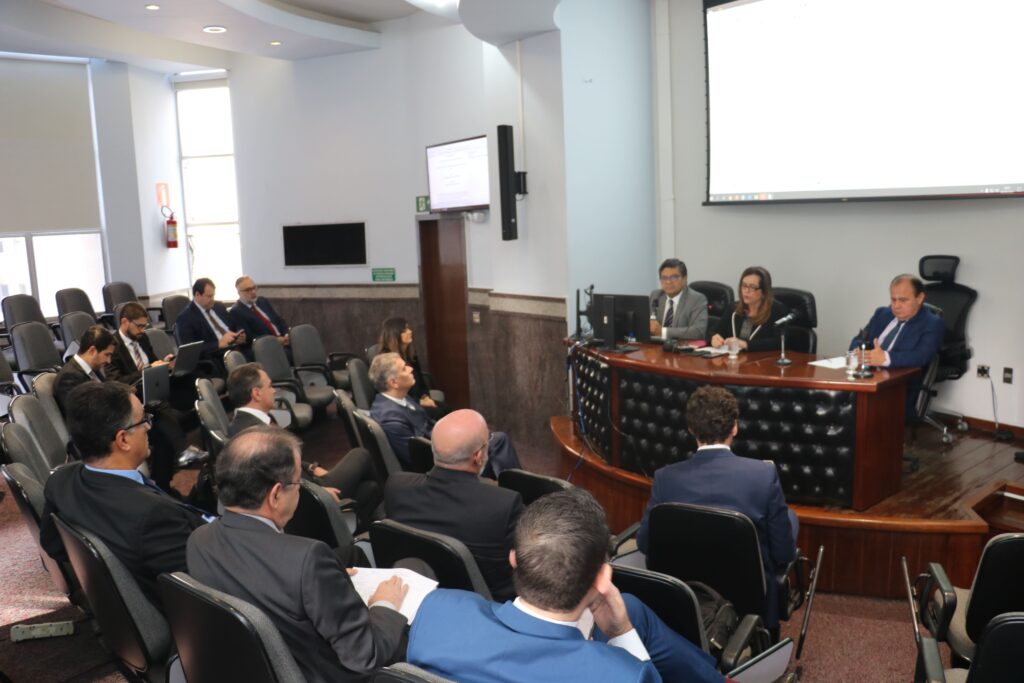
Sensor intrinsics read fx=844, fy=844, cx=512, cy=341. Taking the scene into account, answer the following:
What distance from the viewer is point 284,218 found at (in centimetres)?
990

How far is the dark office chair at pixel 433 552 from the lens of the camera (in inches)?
95.5

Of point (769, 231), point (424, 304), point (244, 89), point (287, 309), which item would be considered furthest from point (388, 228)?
point (769, 231)

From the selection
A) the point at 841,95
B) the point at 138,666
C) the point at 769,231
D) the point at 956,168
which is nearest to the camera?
the point at 138,666

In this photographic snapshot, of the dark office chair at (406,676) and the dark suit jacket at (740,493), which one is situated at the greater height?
the dark office chair at (406,676)

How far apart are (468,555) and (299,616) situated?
0.55 meters

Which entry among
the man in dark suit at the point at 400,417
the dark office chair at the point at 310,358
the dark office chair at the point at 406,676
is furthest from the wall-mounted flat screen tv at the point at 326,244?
the dark office chair at the point at 406,676

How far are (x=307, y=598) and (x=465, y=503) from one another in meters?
0.79

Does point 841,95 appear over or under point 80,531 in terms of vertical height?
over

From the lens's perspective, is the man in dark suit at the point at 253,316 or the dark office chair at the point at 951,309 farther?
the man in dark suit at the point at 253,316

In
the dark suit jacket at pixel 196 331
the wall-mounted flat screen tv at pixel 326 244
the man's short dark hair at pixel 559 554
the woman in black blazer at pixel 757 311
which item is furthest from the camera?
the wall-mounted flat screen tv at pixel 326 244

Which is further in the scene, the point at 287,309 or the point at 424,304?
the point at 287,309

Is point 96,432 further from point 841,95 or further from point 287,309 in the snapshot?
point 287,309

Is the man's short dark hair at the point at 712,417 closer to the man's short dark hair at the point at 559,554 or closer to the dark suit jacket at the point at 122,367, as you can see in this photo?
the man's short dark hair at the point at 559,554

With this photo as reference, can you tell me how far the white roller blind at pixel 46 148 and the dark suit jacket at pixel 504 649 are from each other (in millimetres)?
10037
